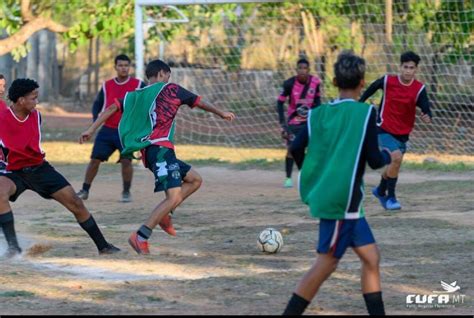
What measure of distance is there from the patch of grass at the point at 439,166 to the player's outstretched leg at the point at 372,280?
9.89 m

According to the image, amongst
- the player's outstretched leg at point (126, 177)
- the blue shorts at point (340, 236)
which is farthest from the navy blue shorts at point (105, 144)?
the blue shorts at point (340, 236)

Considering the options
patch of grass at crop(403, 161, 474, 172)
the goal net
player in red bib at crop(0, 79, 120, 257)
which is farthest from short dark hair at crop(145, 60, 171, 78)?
the goal net

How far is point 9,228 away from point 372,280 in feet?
13.1

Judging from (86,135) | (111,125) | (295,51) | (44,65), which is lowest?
(44,65)

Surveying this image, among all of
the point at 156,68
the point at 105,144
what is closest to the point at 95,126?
the point at 156,68

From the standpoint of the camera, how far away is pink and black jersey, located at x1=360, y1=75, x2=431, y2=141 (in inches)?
445

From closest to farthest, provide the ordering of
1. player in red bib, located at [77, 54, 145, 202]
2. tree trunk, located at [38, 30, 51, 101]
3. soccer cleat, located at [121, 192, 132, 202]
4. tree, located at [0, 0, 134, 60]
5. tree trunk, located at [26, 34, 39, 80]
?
player in red bib, located at [77, 54, 145, 202] < soccer cleat, located at [121, 192, 132, 202] < tree, located at [0, 0, 134, 60] < tree trunk, located at [26, 34, 39, 80] < tree trunk, located at [38, 30, 51, 101]

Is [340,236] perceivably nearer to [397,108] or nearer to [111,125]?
[397,108]

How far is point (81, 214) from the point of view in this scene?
873 centimetres

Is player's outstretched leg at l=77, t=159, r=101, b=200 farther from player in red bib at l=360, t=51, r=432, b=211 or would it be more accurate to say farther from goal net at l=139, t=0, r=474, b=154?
goal net at l=139, t=0, r=474, b=154

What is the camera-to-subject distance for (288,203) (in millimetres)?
12469

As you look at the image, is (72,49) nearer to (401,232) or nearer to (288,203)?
(288,203)

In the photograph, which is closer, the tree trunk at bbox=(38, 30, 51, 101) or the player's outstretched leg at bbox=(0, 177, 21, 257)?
the player's outstretched leg at bbox=(0, 177, 21, 257)

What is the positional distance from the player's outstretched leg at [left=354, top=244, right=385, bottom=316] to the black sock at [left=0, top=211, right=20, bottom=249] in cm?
390
